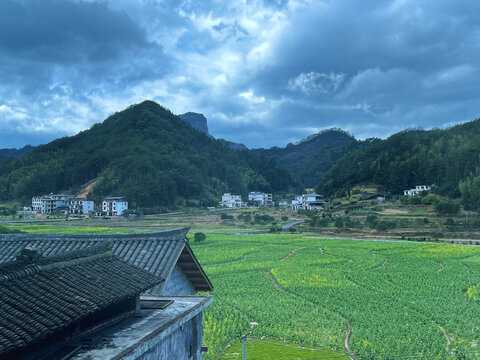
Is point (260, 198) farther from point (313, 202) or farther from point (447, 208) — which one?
point (447, 208)

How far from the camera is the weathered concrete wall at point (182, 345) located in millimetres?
6938

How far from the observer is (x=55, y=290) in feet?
19.7

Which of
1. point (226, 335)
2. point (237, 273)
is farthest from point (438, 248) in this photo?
point (226, 335)

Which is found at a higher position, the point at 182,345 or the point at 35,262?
the point at 35,262

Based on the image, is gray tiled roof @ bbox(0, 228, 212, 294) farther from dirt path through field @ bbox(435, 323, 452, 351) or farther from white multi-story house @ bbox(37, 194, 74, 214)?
white multi-story house @ bbox(37, 194, 74, 214)

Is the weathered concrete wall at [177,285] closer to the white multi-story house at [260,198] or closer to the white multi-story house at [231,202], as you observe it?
the white multi-story house at [231,202]

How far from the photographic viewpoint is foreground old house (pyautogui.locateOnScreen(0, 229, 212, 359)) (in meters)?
5.23

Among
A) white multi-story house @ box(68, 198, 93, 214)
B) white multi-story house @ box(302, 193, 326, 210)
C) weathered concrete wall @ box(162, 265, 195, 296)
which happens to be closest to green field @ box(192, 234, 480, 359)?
weathered concrete wall @ box(162, 265, 195, 296)

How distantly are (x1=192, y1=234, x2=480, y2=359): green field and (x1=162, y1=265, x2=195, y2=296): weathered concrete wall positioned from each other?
3770 mm

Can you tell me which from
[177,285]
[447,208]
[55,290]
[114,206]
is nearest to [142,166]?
[114,206]

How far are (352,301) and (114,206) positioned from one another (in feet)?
285

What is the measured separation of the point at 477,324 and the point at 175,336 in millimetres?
18422

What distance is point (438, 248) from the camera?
49469mm

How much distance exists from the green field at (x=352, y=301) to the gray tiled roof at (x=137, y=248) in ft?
17.5
